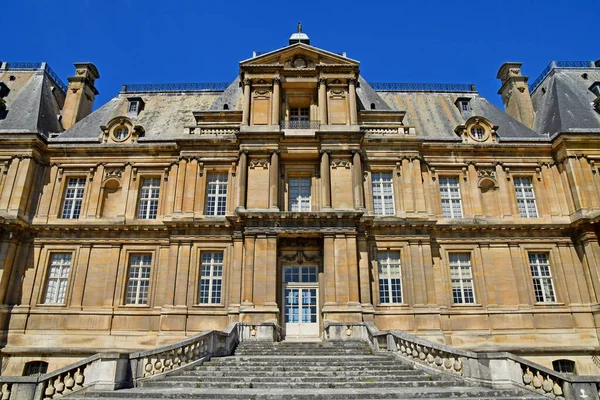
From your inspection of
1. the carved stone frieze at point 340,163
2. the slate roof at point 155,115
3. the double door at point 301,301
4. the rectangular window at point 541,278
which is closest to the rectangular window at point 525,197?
the rectangular window at point 541,278

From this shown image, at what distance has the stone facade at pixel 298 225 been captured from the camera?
709 inches

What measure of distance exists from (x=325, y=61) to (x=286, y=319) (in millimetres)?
12313

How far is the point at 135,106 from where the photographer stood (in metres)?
24.7

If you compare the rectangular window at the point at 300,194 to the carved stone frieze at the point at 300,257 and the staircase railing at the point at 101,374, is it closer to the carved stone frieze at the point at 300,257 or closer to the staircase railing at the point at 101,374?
the carved stone frieze at the point at 300,257

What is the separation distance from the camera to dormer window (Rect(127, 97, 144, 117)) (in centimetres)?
2445

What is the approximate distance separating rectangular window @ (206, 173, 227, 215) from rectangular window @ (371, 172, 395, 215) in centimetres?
682

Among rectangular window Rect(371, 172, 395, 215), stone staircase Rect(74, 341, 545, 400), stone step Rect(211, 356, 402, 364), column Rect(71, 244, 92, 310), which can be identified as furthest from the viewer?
rectangular window Rect(371, 172, 395, 215)

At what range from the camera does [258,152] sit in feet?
64.7

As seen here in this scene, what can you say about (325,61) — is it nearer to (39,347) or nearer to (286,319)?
(286,319)

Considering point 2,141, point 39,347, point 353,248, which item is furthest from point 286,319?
point 2,141

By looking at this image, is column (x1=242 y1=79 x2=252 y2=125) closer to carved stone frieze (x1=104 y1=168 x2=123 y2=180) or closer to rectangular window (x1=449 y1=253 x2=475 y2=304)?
carved stone frieze (x1=104 y1=168 x2=123 y2=180)

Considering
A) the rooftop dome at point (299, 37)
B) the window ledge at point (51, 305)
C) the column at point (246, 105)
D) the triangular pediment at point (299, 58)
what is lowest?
the window ledge at point (51, 305)

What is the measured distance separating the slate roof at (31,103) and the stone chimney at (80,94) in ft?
2.14

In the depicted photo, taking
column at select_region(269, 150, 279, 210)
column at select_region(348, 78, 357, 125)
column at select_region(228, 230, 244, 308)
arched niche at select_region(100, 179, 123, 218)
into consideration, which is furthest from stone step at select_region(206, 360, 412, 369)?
column at select_region(348, 78, 357, 125)
